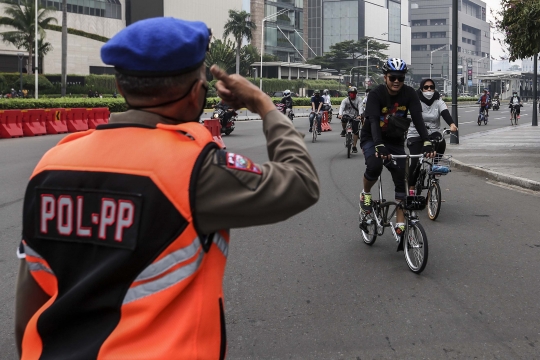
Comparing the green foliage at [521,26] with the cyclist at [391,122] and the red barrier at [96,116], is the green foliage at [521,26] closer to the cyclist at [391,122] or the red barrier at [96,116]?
the cyclist at [391,122]

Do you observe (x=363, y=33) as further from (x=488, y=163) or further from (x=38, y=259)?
(x=38, y=259)

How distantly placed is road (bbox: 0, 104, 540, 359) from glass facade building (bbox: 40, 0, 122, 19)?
7570cm

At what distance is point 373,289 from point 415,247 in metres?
0.80

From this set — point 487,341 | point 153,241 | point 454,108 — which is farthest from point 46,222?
point 454,108

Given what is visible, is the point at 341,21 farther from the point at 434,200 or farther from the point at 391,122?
the point at 391,122

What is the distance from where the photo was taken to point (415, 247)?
6.47 meters

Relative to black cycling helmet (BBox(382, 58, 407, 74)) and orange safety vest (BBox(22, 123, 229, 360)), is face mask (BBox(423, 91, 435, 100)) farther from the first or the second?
orange safety vest (BBox(22, 123, 229, 360))

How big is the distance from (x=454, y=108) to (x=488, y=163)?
20.5ft

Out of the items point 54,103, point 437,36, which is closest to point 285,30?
point 437,36

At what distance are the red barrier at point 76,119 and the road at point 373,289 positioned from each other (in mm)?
17157

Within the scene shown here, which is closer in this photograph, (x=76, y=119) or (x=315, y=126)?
(x=315, y=126)

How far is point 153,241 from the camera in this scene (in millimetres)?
1746

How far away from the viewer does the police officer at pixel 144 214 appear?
174 centimetres

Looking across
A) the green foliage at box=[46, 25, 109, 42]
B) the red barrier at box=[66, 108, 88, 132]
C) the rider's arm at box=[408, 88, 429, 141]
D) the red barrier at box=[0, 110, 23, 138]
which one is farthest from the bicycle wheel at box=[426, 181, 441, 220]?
the green foliage at box=[46, 25, 109, 42]
